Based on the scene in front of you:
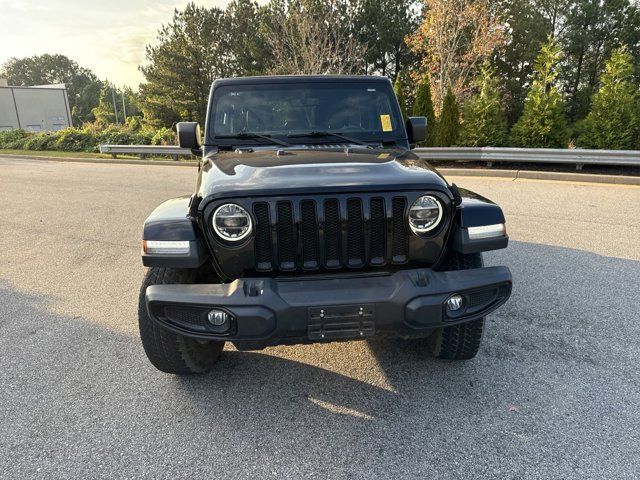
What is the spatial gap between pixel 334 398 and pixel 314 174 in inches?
50.9

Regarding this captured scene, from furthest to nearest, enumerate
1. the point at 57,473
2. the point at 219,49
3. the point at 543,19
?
the point at 219,49 < the point at 543,19 < the point at 57,473

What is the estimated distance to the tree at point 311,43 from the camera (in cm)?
1866

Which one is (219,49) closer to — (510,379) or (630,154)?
(630,154)

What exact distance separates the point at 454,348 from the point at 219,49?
117 ft

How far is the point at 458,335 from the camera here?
267cm

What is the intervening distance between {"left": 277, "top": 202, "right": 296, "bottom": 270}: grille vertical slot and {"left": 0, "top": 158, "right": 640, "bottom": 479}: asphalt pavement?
2.82 ft

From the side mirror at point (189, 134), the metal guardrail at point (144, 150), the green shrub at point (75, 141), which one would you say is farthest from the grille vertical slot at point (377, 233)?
the green shrub at point (75, 141)

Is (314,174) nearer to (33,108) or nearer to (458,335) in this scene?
(458,335)

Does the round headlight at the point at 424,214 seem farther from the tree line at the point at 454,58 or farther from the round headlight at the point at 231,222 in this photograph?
the tree line at the point at 454,58

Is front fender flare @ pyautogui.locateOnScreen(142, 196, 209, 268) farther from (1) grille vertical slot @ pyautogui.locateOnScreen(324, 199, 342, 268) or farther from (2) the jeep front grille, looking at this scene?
(1) grille vertical slot @ pyautogui.locateOnScreen(324, 199, 342, 268)

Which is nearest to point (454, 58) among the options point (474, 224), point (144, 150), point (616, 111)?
point (616, 111)

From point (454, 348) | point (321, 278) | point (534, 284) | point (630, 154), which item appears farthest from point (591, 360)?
point (630, 154)

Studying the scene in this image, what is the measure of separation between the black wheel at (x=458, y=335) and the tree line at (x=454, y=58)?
10.8 meters

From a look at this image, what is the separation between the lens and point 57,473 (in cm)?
204
